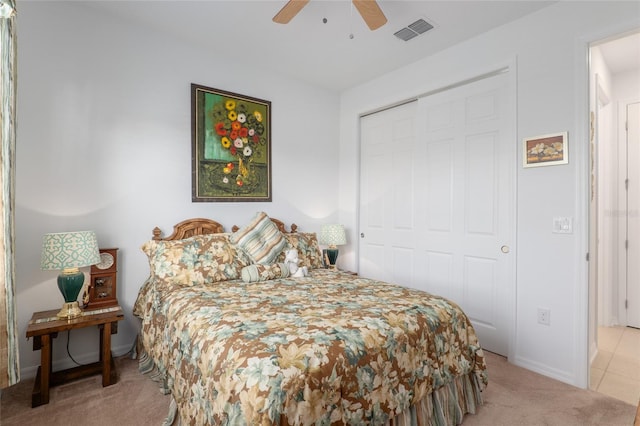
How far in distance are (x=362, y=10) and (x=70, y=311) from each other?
2.83 metres

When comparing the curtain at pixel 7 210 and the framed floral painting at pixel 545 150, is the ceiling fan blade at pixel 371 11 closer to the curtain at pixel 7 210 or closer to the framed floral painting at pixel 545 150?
the framed floral painting at pixel 545 150

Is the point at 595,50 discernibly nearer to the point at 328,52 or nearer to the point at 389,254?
the point at 328,52

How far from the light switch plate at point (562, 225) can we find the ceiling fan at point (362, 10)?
6.44 ft

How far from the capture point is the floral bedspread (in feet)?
4.04

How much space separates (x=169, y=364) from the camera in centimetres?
188

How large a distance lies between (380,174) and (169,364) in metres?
2.89

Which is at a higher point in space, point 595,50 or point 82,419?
point 595,50

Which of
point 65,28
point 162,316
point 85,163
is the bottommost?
point 162,316

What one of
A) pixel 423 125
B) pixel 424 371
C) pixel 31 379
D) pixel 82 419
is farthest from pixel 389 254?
pixel 31 379

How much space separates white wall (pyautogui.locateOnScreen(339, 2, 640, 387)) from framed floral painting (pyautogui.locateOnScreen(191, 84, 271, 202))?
2.24 metres

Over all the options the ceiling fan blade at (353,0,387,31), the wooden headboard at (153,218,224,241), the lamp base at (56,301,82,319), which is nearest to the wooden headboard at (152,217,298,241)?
the wooden headboard at (153,218,224,241)

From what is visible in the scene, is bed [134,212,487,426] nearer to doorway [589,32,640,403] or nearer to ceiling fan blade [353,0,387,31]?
ceiling fan blade [353,0,387,31]

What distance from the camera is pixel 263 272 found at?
8.73ft

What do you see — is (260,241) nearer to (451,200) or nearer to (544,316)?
(451,200)
